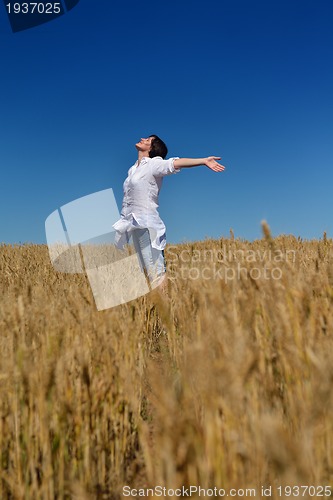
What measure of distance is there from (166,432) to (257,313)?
1100 mm

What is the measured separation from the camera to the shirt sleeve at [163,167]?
4148mm

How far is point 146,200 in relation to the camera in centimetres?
439

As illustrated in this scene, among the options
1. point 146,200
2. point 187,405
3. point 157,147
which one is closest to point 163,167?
point 146,200

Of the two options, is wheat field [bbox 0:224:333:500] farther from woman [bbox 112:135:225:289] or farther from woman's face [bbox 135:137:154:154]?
woman's face [bbox 135:137:154:154]

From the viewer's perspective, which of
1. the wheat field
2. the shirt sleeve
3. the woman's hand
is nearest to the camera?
the wheat field

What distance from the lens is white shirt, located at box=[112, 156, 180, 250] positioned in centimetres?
436

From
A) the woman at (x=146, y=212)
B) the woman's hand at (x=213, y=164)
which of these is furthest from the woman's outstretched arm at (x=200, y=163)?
the woman at (x=146, y=212)

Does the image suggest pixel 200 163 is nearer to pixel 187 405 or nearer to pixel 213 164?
pixel 213 164

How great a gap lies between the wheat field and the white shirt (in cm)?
237

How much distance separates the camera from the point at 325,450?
1171mm

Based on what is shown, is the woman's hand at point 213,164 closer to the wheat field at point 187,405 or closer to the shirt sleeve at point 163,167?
the shirt sleeve at point 163,167

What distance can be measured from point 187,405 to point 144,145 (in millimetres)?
3991

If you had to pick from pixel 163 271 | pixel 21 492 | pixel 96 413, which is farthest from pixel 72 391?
pixel 163 271

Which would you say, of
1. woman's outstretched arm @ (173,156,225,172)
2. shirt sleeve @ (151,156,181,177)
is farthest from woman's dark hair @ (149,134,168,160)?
woman's outstretched arm @ (173,156,225,172)
